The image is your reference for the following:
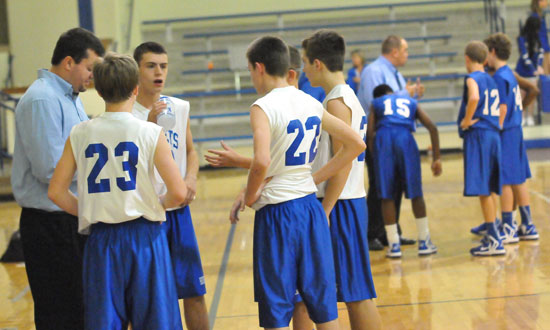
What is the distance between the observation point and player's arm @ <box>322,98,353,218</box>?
3.28 metres

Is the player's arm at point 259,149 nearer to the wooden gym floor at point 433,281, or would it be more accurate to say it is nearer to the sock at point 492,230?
the wooden gym floor at point 433,281

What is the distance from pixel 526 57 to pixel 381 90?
7372 millimetres

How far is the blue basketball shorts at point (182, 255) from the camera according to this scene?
3.36 metres

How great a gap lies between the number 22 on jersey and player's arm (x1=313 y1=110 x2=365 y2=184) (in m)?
0.83

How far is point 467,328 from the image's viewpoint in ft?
13.5

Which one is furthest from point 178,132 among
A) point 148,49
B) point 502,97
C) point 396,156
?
point 502,97

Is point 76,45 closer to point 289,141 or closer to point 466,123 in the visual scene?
point 289,141

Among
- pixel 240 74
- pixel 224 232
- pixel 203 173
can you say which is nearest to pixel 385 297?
pixel 224 232

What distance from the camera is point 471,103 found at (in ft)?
19.0

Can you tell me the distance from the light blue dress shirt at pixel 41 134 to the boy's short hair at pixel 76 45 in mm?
106

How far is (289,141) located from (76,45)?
3.45 ft

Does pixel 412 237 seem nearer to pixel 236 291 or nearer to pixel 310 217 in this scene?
pixel 236 291

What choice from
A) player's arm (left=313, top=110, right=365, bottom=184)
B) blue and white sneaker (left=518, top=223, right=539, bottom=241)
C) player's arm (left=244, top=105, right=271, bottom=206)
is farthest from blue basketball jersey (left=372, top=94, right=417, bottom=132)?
player's arm (left=244, top=105, right=271, bottom=206)

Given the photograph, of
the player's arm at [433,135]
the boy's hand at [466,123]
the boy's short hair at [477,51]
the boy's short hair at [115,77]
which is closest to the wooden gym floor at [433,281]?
the player's arm at [433,135]
